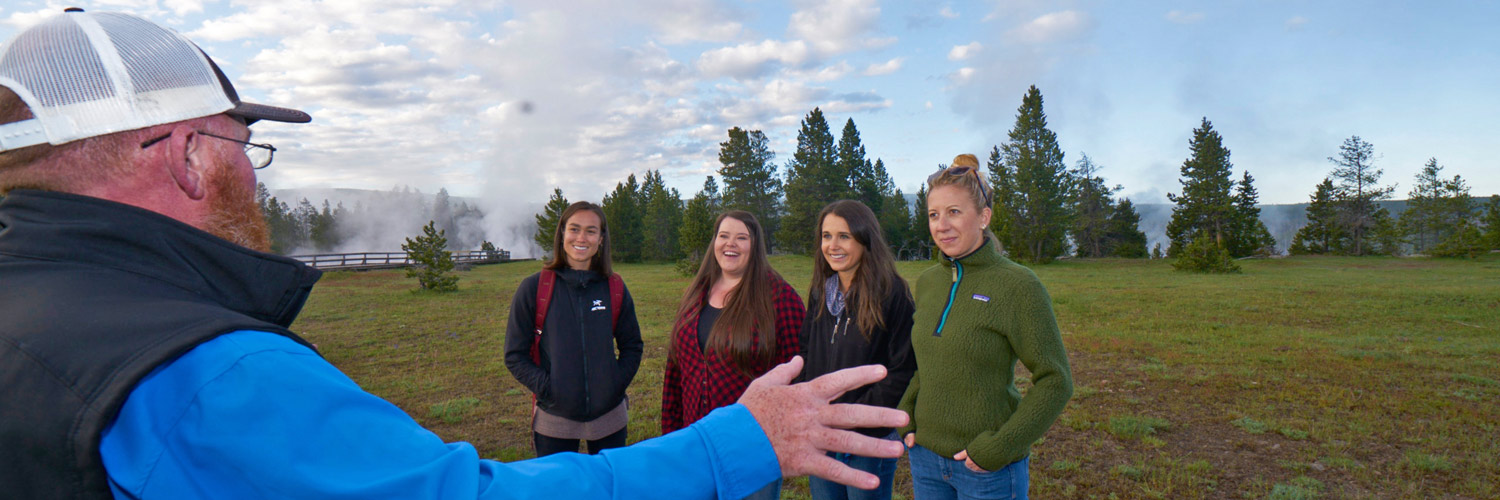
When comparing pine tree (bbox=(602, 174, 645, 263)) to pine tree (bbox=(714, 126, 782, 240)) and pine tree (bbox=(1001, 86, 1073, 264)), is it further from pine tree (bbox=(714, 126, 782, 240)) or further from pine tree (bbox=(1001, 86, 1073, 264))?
pine tree (bbox=(1001, 86, 1073, 264))

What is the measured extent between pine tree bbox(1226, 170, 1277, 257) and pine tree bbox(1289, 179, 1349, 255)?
3395 millimetres

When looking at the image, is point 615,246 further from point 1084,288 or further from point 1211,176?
point 1211,176

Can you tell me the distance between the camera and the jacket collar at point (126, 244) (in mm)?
1172

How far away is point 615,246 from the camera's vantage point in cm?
5031

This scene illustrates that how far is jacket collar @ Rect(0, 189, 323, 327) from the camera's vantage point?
1.17 m

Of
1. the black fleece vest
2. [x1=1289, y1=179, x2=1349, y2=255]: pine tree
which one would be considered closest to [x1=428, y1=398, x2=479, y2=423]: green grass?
the black fleece vest

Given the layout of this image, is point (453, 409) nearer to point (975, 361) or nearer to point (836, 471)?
point (975, 361)

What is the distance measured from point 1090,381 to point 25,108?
10645mm

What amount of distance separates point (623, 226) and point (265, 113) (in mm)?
49743

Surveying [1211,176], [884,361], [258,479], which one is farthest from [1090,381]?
[1211,176]

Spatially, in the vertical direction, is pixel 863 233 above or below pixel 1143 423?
above

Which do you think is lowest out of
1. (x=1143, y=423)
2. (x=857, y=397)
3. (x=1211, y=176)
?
(x=1143, y=423)

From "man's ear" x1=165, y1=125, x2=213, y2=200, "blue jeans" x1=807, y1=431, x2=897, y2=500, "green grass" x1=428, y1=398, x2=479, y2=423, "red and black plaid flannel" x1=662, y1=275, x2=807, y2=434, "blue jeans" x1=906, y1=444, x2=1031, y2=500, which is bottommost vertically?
"green grass" x1=428, y1=398, x2=479, y2=423

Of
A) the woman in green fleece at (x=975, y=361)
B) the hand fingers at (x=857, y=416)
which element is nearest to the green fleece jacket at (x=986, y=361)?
the woman in green fleece at (x=975, y=361)
